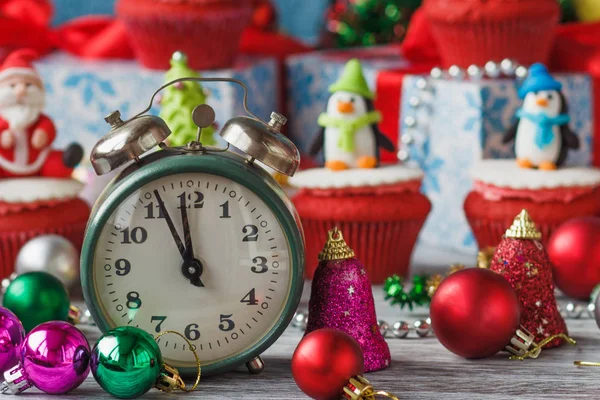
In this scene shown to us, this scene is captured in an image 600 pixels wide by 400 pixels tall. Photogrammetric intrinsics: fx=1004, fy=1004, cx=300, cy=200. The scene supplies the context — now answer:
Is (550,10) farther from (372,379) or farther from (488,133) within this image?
(372,379)

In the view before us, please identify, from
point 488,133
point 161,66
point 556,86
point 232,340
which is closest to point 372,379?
point 232,340

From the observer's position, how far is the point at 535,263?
1233mm

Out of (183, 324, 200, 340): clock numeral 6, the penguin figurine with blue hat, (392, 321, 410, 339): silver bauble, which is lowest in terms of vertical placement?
(392, 321, 410, 339): silver bauble

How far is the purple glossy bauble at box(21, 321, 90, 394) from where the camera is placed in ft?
3.43

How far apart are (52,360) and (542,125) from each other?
851 mm

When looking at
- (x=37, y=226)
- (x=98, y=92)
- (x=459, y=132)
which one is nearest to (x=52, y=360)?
(x=37, y=226)

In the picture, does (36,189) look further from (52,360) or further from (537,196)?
(537,196)

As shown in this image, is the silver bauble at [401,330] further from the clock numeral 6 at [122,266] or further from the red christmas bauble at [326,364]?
the clock numeral 6 at [122,266]

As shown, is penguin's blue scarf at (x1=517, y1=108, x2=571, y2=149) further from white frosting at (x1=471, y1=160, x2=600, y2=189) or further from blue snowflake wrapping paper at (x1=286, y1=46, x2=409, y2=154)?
blue snowflake wrapping paper at (x1=286, y1=46, x2=409, y2=154)

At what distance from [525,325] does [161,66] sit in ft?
3.49

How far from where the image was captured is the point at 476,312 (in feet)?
3.80

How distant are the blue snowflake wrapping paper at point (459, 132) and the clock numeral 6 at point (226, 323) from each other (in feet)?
2.56

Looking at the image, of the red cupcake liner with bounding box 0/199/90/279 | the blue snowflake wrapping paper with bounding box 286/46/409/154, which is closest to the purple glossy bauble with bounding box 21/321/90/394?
the red cupcake liner with bounding box 0/199/90/279

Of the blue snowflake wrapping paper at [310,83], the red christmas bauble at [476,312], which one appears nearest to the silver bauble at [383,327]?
the red christmas bauble at [476,312]
